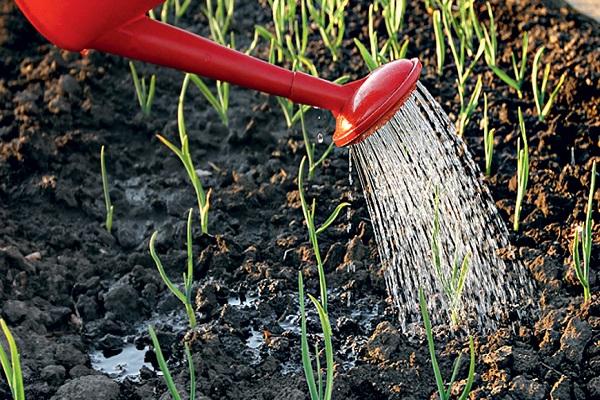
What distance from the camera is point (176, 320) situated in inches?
103

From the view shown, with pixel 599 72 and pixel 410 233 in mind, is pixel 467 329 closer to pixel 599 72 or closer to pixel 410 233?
pixel 410 233

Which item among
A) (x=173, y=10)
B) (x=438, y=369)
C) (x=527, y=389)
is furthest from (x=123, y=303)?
(x=173, y=10)

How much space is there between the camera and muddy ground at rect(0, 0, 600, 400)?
2.33 m

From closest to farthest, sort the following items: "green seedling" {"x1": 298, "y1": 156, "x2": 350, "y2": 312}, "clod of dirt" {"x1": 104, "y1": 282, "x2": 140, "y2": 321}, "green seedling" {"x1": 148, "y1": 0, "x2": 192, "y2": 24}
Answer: "green seedling" {"x1": 298, "y1": 156, "x2": 350, "y2": 312} → "clod of dirt" {"x1": 104, "y1": 282, "x2": 140, "y2": 321} → "green seedling" {"x1": 148, "y1": 0, "x2": 192, "y2": 24}

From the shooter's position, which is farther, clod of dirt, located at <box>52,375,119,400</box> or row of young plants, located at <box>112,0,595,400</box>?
row of young plants, located at <box>112,0,595,400</box>

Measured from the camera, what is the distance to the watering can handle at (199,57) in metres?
2.15

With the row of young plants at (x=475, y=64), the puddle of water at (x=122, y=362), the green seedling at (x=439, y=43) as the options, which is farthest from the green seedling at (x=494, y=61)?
the puddle of water at (x=122, y=362)

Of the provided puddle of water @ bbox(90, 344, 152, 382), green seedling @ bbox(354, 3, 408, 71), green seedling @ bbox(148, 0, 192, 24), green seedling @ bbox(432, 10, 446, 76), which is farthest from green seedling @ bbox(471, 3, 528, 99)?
puddle of water @ bbox(90, 344, 152, 382)

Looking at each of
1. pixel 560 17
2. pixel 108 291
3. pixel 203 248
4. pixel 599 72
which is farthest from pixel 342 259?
pixel 560 17

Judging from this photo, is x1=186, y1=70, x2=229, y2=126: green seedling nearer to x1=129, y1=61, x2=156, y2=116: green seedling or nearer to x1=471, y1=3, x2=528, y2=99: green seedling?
x1=129, y1=61, x2=156, y2=116: green seedling

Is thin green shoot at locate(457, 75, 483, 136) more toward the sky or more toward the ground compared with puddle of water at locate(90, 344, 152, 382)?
more toward the sky

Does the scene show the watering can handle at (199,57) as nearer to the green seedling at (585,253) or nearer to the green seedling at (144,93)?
the green seedling at (585,253)

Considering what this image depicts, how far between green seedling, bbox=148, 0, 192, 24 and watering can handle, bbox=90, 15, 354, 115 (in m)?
1.42

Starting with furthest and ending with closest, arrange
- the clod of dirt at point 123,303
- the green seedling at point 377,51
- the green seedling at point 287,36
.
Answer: the green seedling at point 287,36, the green seedling at point 377,51, the clod of dirt at point 123,303
